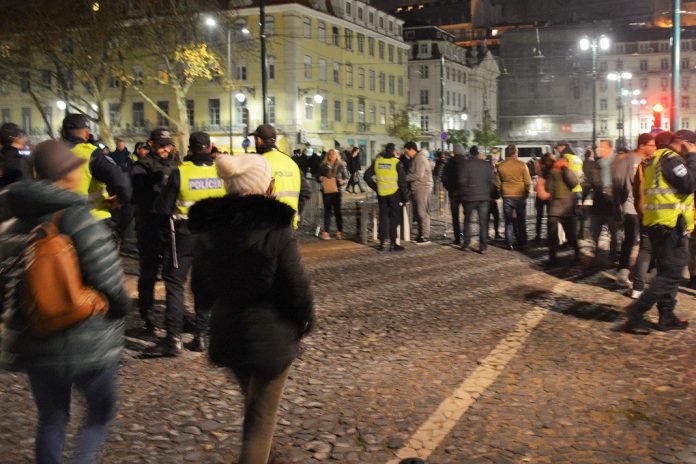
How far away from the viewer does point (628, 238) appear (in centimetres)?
1048

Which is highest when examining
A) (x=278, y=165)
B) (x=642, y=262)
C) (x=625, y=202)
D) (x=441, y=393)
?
(x=278, y=165)

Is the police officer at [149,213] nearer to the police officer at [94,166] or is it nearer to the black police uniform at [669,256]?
the police officer at [94,166]

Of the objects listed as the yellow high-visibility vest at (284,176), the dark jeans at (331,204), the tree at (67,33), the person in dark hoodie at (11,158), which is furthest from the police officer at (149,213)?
the tree at (67,33)

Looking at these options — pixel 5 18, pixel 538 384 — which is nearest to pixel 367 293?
pixel 538 384

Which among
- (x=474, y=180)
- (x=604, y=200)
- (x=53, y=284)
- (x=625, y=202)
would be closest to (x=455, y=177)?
(x=474, y=180)

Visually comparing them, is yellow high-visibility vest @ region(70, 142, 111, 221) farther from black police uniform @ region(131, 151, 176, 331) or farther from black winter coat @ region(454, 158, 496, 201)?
black winter coat @ region(454, 158, 496, 201)

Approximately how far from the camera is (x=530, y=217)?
21609 millimetres

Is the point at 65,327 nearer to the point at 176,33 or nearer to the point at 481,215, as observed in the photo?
the point at 481,215

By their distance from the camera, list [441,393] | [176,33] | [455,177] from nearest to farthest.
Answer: [441,393]
[455,177]
[176,33]

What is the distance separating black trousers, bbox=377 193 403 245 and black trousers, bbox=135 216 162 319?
22.3 feet

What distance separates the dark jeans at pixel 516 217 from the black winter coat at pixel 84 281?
11583mm

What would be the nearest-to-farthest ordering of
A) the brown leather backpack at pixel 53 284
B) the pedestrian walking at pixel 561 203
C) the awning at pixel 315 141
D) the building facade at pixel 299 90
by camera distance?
the brown leather backpack at pixel 53 284 < the pedestrian walking at pixel 561 203 < the building facade at pixel 299 90 < the awning at pixel 315 141

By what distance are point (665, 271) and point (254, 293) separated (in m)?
5.28

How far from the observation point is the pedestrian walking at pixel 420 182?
618 inches
